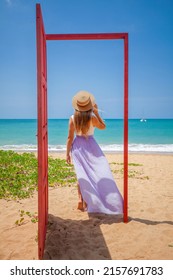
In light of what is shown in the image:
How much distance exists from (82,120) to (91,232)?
171 centimetres

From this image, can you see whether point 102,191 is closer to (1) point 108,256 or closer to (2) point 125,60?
(1) point 108,256

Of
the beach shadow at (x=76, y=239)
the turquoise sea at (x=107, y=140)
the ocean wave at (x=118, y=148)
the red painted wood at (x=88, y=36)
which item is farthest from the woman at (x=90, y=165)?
the turquoise sea at (x=107, y=140)

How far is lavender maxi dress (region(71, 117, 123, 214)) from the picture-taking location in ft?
14.0

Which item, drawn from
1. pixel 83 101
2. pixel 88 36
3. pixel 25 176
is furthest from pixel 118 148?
pixel 88 36

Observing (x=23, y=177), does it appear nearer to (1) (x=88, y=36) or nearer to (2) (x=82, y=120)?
(2) (x=82, y=120)

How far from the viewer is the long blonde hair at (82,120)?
4.33 m

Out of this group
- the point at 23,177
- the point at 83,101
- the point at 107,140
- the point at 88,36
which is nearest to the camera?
the point at 88,36

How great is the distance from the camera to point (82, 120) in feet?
14.3

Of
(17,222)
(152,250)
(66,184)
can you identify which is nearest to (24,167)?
(66,184)

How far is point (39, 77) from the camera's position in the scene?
8.84 feet

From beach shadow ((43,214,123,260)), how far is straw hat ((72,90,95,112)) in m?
1.77

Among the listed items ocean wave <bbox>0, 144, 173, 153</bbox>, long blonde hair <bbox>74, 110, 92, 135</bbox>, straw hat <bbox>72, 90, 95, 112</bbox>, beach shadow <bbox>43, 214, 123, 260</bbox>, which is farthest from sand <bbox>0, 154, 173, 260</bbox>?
ocean wave <bbox>0, 144, 173, 153</bbox>

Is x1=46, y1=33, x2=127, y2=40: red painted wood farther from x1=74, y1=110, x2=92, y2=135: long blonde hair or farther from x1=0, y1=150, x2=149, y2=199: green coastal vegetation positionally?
x1=0, y1=150, x2=149, y2=199: green coastal vegetation

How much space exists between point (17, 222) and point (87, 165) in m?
1.37
